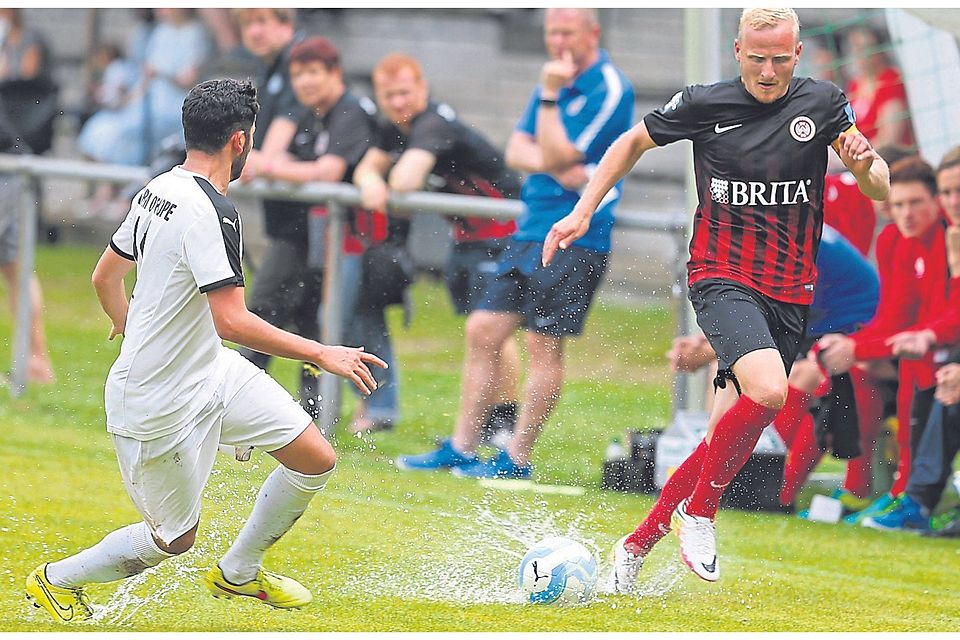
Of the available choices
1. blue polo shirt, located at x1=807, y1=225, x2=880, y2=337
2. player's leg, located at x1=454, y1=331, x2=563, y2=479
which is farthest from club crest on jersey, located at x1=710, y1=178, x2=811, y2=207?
player's leg, located at x1=454, y1=331, x2=563, y2=479

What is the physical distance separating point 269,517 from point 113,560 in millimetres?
534

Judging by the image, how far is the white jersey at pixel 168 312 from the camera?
4629mm

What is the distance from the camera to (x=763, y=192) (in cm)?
565

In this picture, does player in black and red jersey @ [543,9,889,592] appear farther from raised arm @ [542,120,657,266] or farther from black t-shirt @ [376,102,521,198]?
black t-shirt @ [376,102,521,198]

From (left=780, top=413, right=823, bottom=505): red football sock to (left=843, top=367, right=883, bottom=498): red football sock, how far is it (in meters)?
0.33

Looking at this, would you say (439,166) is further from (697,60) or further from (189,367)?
(189,367)

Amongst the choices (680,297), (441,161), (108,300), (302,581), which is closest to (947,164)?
(680,297)

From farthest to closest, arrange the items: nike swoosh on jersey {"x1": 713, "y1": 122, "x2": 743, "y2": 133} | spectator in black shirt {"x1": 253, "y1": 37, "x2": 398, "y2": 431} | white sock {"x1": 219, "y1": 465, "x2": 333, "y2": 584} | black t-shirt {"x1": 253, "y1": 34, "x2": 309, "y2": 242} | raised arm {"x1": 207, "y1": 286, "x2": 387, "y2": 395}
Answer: black t-shirt {"x1": 253, "y1": 34, "x2": 309, "y2": 242}, spectator in black shirt {"x1": 253, "y1": 37, "x2": 398, "y2": 431}, nike swoosh on jersey {"x1": 713, "y1": 122, "x2": 743, "y2": 133}, white sock {"x1": 219, "y1": 465, "x2": 333, "y2": 584}, raised arm {"x1": 207, "y1": 286, "x2": 387, "y2": 395}

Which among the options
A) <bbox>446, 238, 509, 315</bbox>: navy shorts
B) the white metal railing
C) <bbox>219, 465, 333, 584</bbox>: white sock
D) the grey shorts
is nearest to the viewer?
<bbox>219, 465, 333, 584</bbox>: white sock

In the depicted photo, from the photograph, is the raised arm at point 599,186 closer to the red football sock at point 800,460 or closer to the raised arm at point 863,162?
the raised arm at point 863,162

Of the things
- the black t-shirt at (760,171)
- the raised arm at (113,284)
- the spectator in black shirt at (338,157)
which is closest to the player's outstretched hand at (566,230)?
the black t-shirt at (760,171)

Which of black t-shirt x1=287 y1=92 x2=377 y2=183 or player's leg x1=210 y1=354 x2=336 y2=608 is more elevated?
black t-shirt x1=287 y1=92 x2=377 y2=183

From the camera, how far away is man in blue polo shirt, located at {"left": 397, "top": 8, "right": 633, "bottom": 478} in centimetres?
759

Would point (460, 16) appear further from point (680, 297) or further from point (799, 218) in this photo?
point (799, 218)
